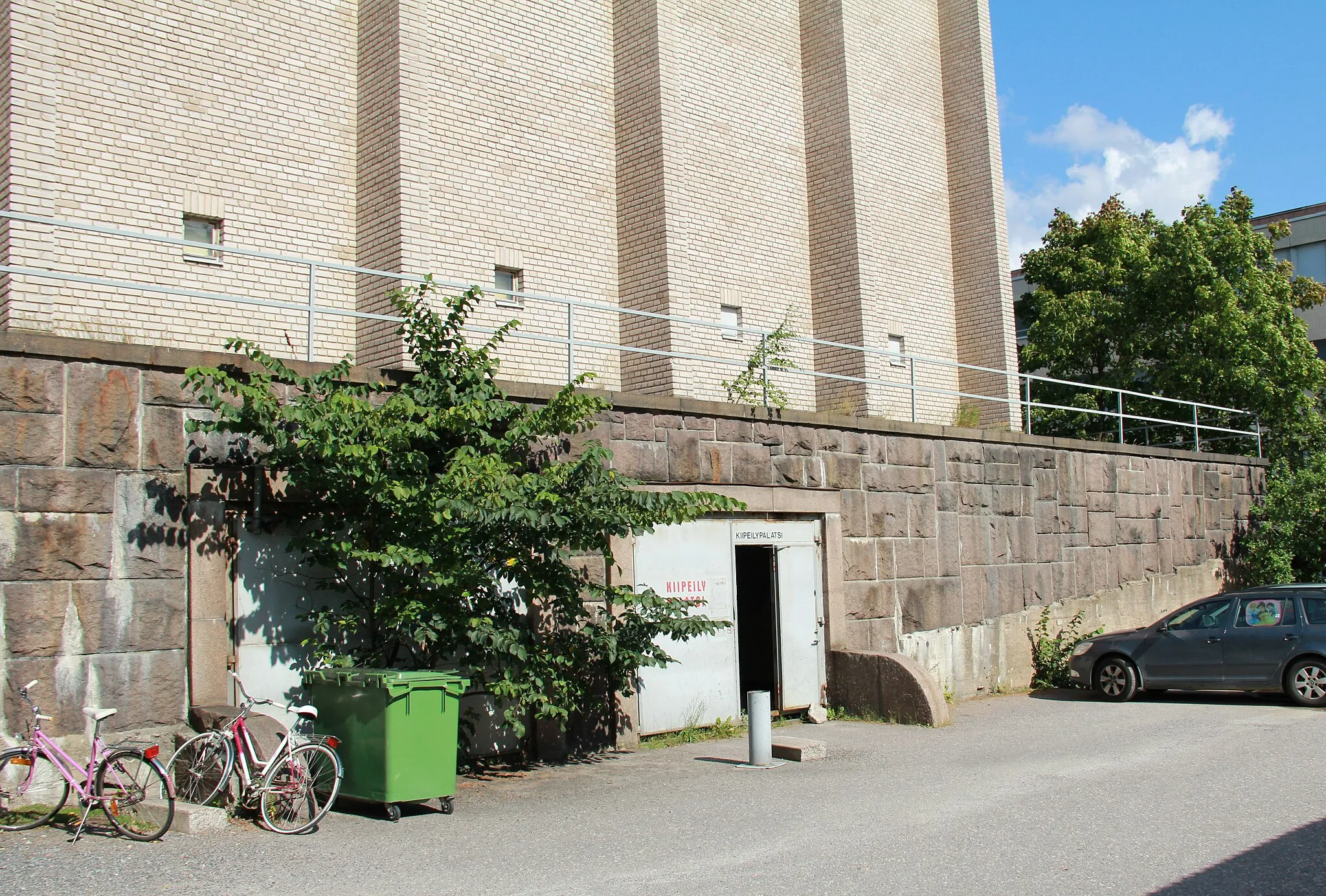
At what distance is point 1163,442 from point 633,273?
1274 centimetres

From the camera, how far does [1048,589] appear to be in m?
18.1

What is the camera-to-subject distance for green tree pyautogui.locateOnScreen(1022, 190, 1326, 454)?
24.2 metres

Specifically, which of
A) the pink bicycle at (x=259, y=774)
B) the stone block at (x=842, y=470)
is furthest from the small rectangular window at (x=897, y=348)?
the pink bicycle at (x=259, y=774)

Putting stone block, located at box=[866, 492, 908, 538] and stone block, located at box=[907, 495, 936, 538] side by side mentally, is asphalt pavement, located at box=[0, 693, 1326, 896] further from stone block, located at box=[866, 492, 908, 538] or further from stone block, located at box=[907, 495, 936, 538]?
stone block, located at box=[907, 495, 936, 538]

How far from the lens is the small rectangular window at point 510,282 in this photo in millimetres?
16436

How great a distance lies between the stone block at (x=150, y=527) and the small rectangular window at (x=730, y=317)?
33.2 ft

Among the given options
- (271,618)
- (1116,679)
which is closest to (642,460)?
(271,618)

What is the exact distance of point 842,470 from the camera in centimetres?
1499

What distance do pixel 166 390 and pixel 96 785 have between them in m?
2.99

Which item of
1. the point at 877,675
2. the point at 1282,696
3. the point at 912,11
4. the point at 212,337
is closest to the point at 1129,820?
the point at 877,675

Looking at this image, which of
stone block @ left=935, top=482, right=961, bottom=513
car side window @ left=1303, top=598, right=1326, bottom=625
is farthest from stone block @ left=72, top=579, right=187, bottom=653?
car side window @ left=1303, top=598, right=1326, bottom=625

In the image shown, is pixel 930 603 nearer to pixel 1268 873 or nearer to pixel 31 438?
pixel 1268 873

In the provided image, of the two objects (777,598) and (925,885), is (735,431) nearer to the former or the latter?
(777,598)

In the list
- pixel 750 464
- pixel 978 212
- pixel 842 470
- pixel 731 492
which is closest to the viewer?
pixel 731 492
